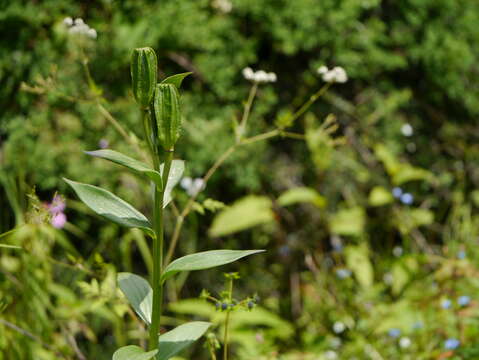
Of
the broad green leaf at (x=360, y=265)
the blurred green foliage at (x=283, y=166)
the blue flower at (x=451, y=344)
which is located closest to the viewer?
the blue flower at (x=451, y=344)

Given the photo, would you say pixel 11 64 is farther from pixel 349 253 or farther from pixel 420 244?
pixel 420 244

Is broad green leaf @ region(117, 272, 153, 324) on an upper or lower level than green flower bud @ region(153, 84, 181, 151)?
lower

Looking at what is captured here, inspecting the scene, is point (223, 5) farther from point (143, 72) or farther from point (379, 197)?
point (143, 72)

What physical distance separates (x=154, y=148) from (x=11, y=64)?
1126 millimetres

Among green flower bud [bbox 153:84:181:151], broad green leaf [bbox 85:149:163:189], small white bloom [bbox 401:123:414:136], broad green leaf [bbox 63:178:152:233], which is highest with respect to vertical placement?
green flower bud [bbox 153:84:181:151]

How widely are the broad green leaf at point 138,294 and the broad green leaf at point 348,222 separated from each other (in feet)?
4.18

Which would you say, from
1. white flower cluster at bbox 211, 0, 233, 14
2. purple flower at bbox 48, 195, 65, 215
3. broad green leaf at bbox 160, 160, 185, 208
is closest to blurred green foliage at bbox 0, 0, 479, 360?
white flower cluster at bbox 211, 0, 233, 14

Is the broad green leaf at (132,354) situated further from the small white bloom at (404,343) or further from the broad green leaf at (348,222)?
the broad green leaf at (348,222)

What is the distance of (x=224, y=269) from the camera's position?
83.0 inches

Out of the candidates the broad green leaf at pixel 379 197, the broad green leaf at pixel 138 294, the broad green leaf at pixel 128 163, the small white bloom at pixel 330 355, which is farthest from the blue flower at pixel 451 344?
the broad green leaf at pixel 128 163

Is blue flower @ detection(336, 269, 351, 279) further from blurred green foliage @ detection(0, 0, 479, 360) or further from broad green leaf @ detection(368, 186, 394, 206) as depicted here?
broad green leaf @ detection(368, 186, 394, 206)

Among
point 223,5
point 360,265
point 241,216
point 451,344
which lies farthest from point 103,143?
point 451,344

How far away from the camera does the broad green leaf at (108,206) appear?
0.88 m

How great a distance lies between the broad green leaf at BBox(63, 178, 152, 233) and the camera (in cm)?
88
